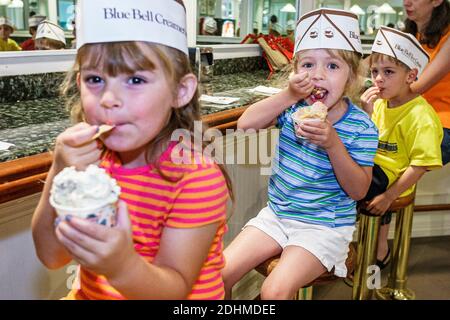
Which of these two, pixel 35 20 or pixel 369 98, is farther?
pixel 35 20

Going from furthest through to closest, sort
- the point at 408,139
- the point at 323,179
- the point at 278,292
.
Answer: the point at 408,139 < the point at 323,179 < the point at 278,292

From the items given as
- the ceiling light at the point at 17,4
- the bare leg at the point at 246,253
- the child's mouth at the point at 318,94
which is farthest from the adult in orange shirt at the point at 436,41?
the ceiling light at the point at 17,4

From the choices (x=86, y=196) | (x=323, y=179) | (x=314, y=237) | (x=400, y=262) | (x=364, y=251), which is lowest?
(x=400, y=262)

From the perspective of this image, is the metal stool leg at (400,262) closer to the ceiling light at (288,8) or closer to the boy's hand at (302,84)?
the boy's hand at (302,84)

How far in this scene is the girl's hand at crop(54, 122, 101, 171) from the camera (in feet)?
2.69

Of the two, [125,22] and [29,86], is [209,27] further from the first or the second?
[125,22]

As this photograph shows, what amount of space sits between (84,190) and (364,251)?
1616 mm

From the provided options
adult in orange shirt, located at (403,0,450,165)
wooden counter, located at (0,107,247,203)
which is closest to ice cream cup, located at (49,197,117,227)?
wooden counter, located at (0,107,247,203)

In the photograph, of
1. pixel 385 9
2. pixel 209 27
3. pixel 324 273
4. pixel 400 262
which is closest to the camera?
pixel 324 273

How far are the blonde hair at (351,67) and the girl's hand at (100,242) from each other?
1.08 m

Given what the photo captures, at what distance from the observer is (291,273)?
134 cm

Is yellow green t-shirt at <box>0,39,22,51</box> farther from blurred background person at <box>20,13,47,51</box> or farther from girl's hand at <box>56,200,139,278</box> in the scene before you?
girl's hand at <box>56,200,139,278</box>

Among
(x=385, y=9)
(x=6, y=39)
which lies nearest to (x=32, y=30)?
(x=6, y=39)

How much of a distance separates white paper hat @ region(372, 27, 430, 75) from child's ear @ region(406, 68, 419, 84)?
0.01 meters
